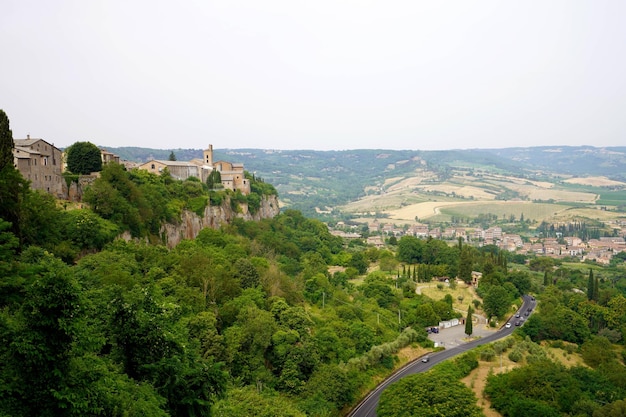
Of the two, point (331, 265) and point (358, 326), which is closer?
point (358, 326)

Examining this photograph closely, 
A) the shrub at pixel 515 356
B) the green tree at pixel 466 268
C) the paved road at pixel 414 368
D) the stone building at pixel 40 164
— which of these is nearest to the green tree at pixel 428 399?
the paved road at pixel 414 368

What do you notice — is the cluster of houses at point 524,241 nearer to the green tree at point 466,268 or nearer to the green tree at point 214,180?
the green tree at point 466,268

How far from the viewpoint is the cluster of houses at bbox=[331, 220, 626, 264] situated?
132375 mm

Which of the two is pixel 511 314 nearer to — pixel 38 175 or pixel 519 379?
pixel 519 379

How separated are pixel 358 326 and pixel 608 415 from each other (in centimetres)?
2093

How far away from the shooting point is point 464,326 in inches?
2249

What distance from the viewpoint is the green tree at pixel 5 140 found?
2939 cm

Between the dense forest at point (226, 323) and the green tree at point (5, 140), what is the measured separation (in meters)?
0.23

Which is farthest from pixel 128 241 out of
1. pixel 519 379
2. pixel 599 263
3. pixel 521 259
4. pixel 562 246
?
pixel 562 246

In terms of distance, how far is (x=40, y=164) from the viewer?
1518 inches

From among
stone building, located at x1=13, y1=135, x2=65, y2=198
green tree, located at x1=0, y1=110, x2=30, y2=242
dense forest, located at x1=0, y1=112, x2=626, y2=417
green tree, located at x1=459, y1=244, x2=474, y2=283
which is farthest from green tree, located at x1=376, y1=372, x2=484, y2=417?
green tree, located at x1=459, y1=244, x2=474, y2=283

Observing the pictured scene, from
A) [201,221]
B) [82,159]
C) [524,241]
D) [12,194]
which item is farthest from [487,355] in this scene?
[524,241]

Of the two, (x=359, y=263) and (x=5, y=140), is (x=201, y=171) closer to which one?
(x=359, y=263)

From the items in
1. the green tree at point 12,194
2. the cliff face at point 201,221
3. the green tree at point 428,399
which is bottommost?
the green tree at point 428,399
